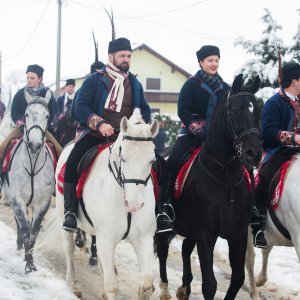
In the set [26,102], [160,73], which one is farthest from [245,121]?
[160,73]

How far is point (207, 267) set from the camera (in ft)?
18.7

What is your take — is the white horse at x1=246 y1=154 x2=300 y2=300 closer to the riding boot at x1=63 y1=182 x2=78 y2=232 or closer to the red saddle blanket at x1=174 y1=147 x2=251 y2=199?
the red saddle blanket at x1=174 y1=147 x2=251 y2=199

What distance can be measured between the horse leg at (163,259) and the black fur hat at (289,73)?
98.9 inches

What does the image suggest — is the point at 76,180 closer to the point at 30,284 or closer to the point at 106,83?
the point at 106,83

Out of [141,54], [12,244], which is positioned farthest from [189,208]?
[141,54]

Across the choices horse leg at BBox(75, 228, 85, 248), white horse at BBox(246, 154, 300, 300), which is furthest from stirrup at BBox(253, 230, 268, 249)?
horse leg at BBox(75, 228, 85, 248)

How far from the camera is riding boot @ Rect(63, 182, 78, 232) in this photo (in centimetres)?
620

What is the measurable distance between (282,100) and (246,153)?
164 cm

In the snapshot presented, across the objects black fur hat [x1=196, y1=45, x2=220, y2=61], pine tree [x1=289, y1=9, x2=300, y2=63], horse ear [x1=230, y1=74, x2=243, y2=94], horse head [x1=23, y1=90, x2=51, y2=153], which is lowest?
horse head [x1=23, y1=90, x2=51, y2=153]

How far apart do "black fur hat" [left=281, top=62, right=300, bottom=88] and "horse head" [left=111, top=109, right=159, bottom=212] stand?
2240 millimetres

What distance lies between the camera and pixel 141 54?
163 feet

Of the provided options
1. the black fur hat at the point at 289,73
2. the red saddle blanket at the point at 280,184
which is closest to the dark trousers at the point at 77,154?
the red saddle blanket at the point at 280,184

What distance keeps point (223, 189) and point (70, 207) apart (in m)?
1.83

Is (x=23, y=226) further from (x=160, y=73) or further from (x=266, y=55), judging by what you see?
(x=160, y=73)
